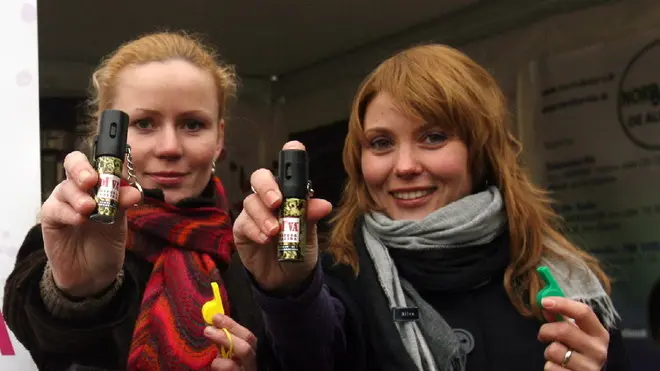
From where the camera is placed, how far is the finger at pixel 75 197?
1.14 metres

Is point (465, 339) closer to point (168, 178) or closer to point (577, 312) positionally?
point (577, 312)

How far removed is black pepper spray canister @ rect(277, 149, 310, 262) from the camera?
1182 mm

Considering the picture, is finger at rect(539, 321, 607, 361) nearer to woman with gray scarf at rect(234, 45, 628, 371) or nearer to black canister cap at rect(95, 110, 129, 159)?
woman with gray scarf at rect(234, 45, 628, 371)

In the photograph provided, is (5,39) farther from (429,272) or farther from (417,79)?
(429,272)

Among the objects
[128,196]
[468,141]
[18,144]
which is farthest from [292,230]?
[18,144]

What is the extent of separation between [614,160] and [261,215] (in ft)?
6.67

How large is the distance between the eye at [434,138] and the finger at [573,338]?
428mm

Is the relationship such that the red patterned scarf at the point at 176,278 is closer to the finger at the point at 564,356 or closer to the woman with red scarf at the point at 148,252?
the woman with red scarf at the point at 148,252

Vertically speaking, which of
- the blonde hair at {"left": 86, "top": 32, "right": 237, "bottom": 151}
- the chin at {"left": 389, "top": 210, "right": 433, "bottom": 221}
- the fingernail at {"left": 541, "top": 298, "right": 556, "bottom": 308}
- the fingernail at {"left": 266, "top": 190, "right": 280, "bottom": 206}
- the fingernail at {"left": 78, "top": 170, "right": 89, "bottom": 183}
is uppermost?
the blonde hair at {"left": 86, "top": 32, "right": 237, "bottom": 151}

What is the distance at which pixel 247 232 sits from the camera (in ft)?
4.05

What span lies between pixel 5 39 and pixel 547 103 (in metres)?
1.98

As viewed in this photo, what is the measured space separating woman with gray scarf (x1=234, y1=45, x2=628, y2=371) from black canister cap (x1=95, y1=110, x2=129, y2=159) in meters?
0.45

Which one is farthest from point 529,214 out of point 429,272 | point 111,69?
point 111,69

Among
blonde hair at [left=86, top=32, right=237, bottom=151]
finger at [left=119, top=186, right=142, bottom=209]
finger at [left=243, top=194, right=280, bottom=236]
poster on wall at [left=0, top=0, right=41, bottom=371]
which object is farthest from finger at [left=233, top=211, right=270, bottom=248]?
poster on wall at [left=0, top=0, right=41, bottom=371]
